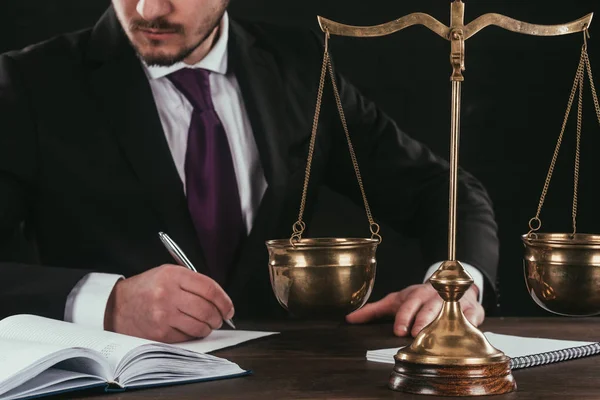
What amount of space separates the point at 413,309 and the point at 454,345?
0.76 metres

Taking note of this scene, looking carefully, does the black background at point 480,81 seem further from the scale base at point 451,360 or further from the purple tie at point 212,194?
the scale base at point 451,360

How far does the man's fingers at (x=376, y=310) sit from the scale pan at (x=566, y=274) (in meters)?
0.83

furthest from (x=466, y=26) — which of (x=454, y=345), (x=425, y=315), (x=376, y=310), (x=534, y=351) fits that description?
(x=376, y=310)

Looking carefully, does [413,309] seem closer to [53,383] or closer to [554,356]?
[554,356]

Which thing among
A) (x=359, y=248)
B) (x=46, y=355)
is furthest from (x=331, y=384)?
(x=46, y=355)

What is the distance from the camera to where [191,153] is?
3.34 metres

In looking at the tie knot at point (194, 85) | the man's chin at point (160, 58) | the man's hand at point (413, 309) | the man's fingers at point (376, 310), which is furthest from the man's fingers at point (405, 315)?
the man's chin at point (160, 58)

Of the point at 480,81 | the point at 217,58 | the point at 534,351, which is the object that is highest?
the point at 217,58

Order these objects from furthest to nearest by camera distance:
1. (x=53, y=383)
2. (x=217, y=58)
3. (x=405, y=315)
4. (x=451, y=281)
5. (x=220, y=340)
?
(x=217, y=58) → (x=405, y=315) → (x=220, y=340) → (x=451, y=281) → (x=53, y=383)

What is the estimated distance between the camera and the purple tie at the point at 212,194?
3.33 metres

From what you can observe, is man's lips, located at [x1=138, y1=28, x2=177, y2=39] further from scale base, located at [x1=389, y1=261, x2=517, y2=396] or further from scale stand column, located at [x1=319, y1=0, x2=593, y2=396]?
scale base, located at [x1=389, y1=261, x2=517, y2=396]

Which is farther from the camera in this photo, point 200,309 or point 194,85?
point 194,85

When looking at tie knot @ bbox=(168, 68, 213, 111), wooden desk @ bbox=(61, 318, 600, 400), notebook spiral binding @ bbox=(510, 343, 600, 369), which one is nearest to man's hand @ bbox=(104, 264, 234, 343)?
wooden desk @ bbox=(61, 318, 600, 400)

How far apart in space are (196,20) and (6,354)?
1.91 m
